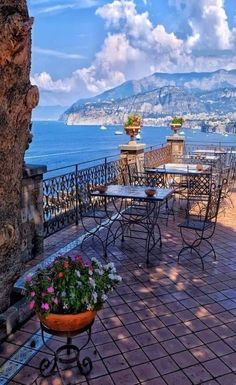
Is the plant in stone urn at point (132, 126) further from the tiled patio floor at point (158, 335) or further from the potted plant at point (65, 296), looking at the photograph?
the potted plant at point (65, 296)

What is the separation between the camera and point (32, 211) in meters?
4.64

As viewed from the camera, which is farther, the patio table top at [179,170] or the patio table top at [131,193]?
the patio table top at [179,170]

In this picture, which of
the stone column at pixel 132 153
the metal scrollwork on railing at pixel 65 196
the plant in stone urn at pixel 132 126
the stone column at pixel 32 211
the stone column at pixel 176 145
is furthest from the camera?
the stone column at pixel 176 145

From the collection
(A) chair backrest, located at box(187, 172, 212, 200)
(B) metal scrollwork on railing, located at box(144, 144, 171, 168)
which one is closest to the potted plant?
(A) chair backrest, located at box(187, 172, 212, 200)

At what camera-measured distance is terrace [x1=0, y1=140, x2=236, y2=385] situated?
2420 millimetres

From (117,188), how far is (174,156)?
729 cm

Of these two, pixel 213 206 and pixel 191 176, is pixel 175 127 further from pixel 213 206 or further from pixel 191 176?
pixel 213 206

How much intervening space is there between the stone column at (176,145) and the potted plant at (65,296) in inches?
407

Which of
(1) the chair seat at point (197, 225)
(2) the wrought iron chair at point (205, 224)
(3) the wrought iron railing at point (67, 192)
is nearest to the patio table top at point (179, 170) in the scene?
(3) the wrought iron railing at point (67, 192)

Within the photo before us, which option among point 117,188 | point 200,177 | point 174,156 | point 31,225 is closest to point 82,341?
point 31,225

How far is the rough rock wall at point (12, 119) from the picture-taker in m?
2.37

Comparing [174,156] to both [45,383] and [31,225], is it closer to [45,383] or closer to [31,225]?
[31,225]

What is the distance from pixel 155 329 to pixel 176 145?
391 inches

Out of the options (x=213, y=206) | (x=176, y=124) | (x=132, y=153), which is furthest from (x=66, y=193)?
(x=176, y=124)
